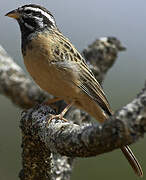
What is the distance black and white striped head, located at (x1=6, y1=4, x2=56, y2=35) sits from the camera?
4691mm

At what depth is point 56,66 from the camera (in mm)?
4281

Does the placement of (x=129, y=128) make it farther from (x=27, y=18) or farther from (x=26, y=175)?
(x=27, y=18)

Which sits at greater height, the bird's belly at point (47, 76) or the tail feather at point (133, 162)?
the bird's belly at point (47, 76)

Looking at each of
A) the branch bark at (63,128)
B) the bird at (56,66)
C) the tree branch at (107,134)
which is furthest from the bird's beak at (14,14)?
the tree branch at (107,134)

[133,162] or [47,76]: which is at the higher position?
[47,76]

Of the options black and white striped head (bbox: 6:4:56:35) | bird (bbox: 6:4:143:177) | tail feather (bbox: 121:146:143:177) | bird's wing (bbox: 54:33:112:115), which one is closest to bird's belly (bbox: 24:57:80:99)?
bird (bbox: 6:4:143:177)

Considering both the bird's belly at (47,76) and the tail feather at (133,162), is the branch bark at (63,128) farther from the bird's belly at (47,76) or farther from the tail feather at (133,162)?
the tail feather at (133,162)

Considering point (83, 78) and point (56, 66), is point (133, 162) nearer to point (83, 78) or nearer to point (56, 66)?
point (83, 78)

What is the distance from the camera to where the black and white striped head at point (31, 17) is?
15.4ft

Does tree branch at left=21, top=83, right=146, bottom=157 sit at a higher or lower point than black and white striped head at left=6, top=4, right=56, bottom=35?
lower

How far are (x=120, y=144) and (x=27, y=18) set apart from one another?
3072mm

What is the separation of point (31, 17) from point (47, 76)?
84 centimetres

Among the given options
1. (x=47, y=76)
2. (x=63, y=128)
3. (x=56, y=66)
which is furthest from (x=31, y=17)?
(x=63, y=128)

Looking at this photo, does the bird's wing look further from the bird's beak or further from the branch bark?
the bird's beak
